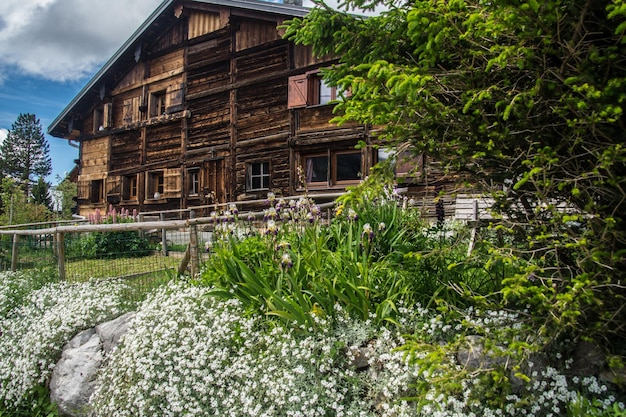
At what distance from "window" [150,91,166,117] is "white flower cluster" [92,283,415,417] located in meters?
15.5

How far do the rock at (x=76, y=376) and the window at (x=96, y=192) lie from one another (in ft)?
57.2

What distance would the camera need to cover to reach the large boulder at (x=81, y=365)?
4078mm

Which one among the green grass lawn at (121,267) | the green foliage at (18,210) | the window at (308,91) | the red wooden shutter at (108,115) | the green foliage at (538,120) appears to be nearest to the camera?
the green foliage at (538,120)

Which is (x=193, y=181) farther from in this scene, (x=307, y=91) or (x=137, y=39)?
(x=137, y=39)

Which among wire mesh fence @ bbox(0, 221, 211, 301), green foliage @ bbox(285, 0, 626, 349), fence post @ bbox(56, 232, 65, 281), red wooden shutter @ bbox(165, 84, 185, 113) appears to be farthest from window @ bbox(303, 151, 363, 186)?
green foliage @ bbox(285, 0, 626, 349)

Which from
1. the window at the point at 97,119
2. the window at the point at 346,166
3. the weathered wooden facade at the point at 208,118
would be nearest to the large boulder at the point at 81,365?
the weathered wooden facade at the point at 208,118

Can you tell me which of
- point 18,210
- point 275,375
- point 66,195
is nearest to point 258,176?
point 275,375

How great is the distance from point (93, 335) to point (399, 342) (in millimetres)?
3350

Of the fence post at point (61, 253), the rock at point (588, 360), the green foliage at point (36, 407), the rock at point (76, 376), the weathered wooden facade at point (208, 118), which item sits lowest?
the green foliage at point (36, 407)

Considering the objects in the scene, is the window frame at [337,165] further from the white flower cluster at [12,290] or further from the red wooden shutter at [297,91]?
the white flower cluster at [12,290]

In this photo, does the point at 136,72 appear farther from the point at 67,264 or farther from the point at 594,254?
the point at 594,254

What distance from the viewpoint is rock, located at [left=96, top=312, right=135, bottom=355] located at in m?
4.33

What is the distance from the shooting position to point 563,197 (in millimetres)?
2838

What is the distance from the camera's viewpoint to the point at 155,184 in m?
18.0
